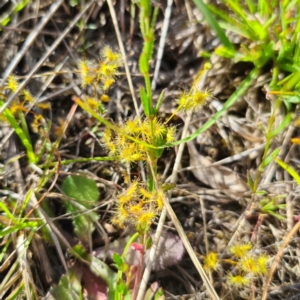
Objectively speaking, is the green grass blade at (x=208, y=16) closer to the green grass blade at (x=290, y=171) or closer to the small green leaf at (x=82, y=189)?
the green grass blade at (x=290, y=171)

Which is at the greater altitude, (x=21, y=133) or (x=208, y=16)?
(x=208, y=16)

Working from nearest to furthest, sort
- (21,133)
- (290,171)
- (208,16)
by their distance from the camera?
(208,16) → (290,171) → (21,133)

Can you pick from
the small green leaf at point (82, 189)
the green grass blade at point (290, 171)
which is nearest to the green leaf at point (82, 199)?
the small green leaf at point (82, 189)

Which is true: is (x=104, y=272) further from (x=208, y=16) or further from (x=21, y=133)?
(x=208, y=16)

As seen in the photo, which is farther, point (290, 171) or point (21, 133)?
point (21, 133)

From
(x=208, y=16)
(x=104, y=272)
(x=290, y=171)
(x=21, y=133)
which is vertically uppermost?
(x=208, y=16)

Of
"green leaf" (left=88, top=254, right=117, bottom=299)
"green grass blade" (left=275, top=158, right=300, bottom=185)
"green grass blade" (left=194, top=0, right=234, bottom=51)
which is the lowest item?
"green leaf" (left=88, top=254, right=117, bottom=299)

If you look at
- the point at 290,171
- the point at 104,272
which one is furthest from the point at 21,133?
the point at 290,171

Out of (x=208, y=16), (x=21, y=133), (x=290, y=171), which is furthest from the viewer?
(x=21, y=133)

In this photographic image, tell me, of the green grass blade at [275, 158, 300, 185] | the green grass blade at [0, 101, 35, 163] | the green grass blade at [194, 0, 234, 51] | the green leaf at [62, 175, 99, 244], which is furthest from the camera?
the green leaf at [62, 175, 99, 244]

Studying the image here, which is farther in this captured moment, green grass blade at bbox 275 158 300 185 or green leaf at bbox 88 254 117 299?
green leaf at bbox 88 254 117 299

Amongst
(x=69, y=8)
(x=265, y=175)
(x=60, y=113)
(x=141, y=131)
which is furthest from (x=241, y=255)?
(x=69, y=8)

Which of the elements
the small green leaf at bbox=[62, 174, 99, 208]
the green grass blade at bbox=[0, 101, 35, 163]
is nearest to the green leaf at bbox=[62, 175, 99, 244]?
the small green leaf at bbox=[62, 174, 99, 208]

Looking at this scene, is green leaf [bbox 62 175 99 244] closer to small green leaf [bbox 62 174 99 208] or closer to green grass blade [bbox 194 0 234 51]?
small green leaf [bbox 62 174 99 208]
